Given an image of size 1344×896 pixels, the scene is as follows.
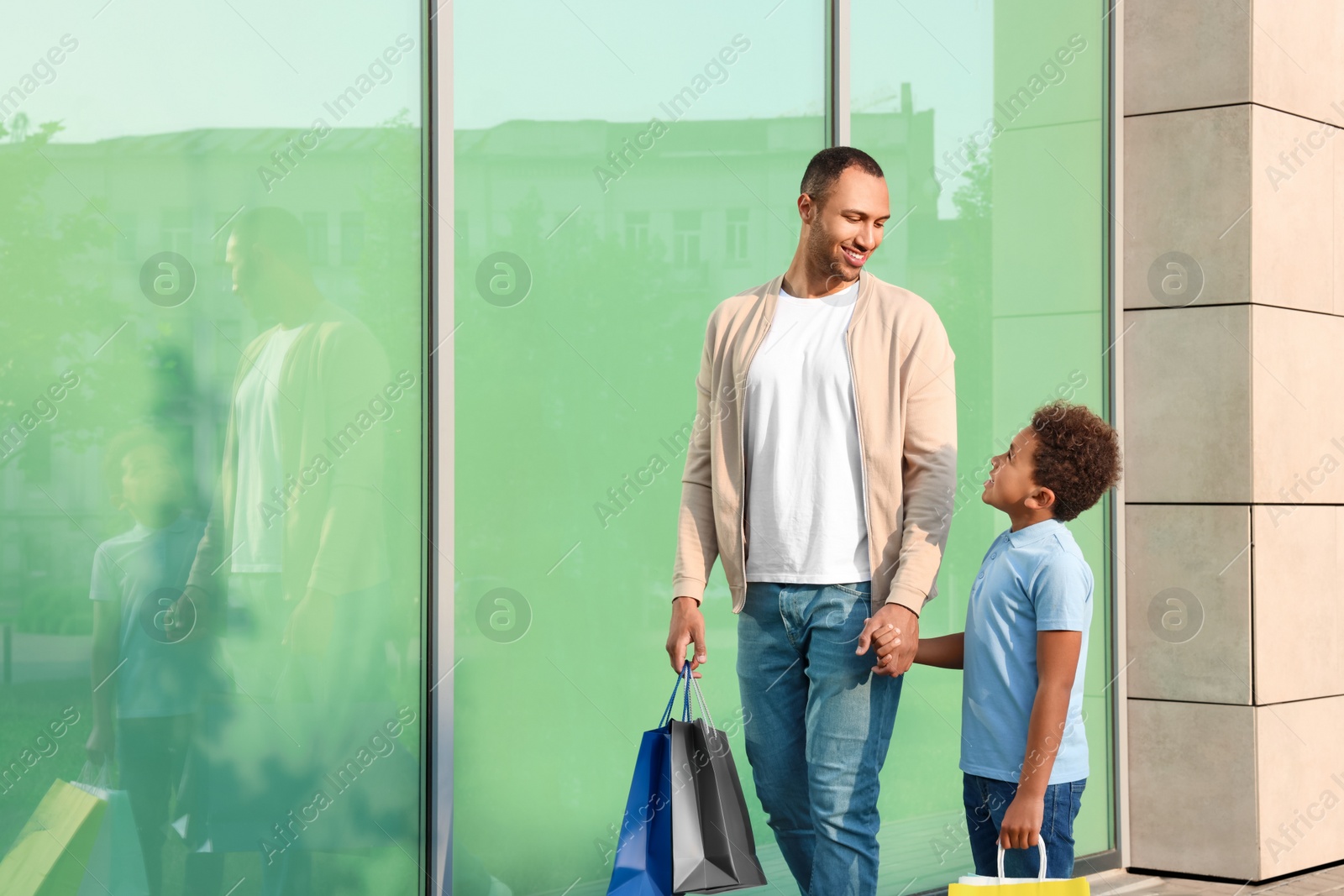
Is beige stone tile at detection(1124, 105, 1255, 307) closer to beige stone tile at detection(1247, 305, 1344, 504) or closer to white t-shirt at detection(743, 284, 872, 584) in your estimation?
beige stone tile at detection(1247, 305, 1344, 504)

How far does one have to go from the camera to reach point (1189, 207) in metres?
5.64

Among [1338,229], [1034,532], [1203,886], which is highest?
[1338,229]

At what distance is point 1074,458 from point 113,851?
2.42 meters

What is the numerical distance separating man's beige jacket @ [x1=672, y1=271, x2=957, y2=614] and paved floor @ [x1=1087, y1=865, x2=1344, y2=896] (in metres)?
2.95

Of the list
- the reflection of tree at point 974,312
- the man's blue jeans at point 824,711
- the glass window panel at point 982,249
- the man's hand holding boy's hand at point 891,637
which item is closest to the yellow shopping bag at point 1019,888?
the man's blue jeans at point 824,711

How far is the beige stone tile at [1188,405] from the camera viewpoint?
5473mm

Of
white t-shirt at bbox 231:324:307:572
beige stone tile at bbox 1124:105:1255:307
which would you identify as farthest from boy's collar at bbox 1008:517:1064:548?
beige stone tile at bbox 1124:105:1255:307

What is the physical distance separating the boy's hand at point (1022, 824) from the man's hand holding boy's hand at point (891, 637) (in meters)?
0.36

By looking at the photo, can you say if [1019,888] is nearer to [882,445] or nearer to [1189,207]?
[882,445]

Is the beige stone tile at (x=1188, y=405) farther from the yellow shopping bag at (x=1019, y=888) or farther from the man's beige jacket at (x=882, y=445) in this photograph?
the yellow shopping bag at (x=1019, y=888)

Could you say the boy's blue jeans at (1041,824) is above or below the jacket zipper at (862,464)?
below

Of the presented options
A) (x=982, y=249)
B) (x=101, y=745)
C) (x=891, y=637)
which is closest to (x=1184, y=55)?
(x=982, y=249)

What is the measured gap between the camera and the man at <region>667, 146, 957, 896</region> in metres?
3.04

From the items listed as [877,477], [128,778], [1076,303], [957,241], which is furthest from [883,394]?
[1076,303]
